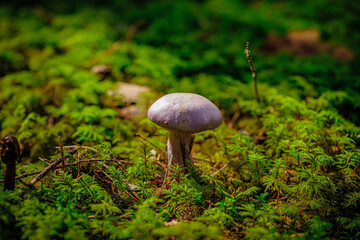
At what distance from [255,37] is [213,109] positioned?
4.45 metres

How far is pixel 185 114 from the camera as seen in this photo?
1.87m

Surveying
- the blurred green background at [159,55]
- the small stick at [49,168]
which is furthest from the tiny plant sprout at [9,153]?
the blurred green background at [159,55]

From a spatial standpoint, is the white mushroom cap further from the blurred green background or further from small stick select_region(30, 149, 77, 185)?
the blurred green background

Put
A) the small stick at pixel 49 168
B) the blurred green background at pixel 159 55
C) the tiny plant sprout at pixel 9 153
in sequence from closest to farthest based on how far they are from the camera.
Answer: the tiny plant sprout at pixel 9 153, the small stick at pixel 49 168, the blurred green background at pixel 159 55

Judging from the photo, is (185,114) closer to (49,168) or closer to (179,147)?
(179,147)

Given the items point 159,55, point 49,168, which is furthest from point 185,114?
point 159,55

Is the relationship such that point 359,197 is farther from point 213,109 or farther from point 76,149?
point 76,149

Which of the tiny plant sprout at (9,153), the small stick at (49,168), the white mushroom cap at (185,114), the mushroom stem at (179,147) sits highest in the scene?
the white mushroom cap at (185,114)

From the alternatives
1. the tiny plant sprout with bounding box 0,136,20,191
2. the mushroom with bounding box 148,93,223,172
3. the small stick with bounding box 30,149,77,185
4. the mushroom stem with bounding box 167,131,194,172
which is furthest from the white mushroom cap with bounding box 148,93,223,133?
the tiny plant sprout with bounding box 0,136,20,191

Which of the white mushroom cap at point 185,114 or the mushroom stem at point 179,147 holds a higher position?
the white mushroom cap at point 185,114

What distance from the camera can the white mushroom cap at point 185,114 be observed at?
6.13ft

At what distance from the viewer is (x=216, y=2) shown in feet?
24.4

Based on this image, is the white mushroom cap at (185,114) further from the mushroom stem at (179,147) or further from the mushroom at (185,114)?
the mushroom stem at (179,147)

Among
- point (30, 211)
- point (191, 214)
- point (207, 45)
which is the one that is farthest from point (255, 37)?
point (30, 211)
